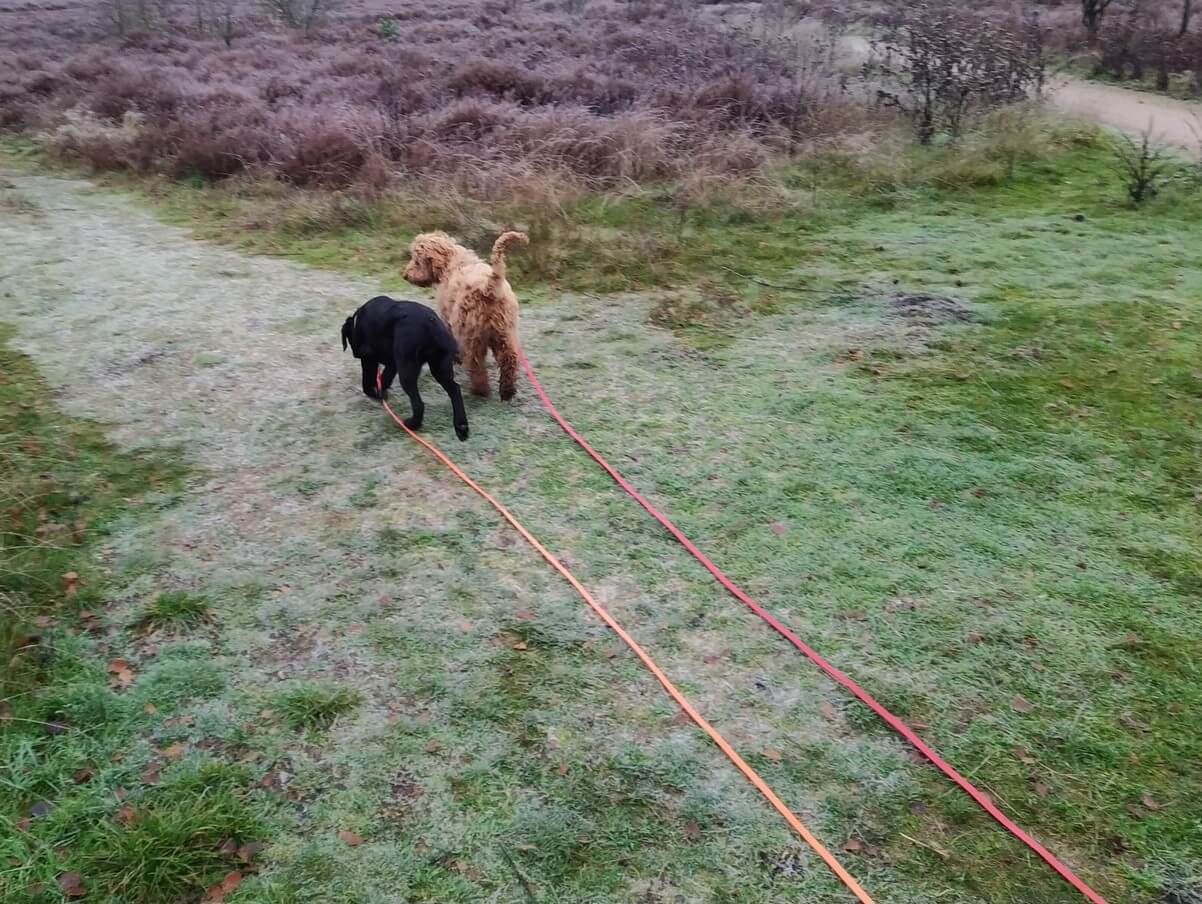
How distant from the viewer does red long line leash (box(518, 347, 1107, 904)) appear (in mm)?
2316

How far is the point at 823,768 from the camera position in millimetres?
2621

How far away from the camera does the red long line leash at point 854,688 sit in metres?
2.32

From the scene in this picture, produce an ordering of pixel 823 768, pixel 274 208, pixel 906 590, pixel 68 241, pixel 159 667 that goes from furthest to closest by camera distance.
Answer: pixel 274 208
pixel 68 241
pixel 906 590
pixel 159 667
pixel 823 768

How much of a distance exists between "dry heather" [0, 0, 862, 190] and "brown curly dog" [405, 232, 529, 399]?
3.86 metres

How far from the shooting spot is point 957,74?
10406 millimetres

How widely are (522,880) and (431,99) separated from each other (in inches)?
456

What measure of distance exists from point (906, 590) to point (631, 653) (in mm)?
1186

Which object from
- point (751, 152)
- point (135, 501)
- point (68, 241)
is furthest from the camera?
point (751, 152)

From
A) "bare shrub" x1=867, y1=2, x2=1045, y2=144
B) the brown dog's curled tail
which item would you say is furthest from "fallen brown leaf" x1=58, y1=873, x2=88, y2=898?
"bare shrub" x1=867, y1=2, x2=1045, y2=144

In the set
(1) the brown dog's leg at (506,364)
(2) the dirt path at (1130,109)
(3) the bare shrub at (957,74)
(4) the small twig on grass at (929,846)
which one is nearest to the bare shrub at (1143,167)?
(2) the dirt path at (1130,109)

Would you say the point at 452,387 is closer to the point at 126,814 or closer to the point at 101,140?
the point at 126,814

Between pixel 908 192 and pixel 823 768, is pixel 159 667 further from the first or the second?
pixel 908 192

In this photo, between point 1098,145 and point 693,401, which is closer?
point 693,401

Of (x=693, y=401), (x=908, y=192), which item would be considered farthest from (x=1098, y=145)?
(x=693, y=401)
